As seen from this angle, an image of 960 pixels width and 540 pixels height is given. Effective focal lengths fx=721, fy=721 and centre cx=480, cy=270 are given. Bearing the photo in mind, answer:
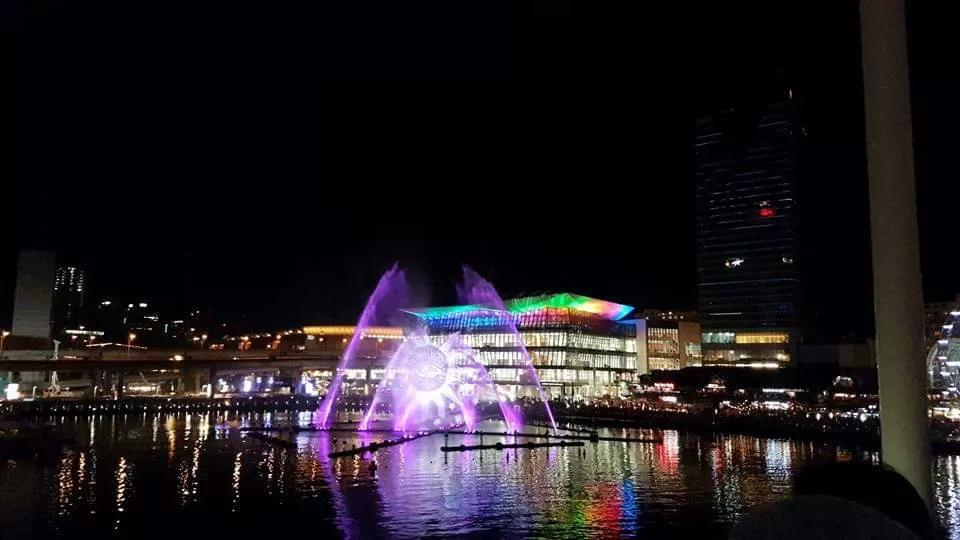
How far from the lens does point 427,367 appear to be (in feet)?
258

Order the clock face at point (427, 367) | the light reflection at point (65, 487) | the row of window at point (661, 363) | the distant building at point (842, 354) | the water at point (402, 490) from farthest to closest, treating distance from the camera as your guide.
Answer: the row of window at point (661, 363)
the distant building at point (842, 354)
the clock face at point (427, 367)
the light reflection at point (65, 487)
the water at point (402, 490)

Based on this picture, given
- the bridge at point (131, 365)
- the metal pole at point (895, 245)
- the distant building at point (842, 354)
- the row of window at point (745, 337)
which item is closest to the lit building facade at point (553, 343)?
the row of window at point (745, 337)

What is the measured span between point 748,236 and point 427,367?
4570 inches

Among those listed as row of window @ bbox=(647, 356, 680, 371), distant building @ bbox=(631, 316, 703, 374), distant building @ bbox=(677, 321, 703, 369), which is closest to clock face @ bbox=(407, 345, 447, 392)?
distant building @ bbox=(631, 316, 703, 374)

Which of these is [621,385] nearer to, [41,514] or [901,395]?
[41,514]

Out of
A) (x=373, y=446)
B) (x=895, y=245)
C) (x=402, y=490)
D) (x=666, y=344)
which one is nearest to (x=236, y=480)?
(x=402, y=490)

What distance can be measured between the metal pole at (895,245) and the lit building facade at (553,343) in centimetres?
13351

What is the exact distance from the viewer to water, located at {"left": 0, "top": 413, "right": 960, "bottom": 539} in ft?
102

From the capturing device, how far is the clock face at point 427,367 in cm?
7769

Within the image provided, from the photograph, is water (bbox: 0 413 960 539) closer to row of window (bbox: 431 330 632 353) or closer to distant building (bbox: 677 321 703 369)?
row of window (bbox: 431 330 632 353)

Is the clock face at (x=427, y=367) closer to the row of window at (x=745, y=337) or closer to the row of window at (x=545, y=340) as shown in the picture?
the row of window at (x=545, y=340)

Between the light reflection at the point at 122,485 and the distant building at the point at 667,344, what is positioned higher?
the distant building at the point at 667,344

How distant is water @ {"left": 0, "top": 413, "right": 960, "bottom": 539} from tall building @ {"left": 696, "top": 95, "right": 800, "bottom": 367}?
96096mm

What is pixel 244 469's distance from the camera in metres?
49.1
